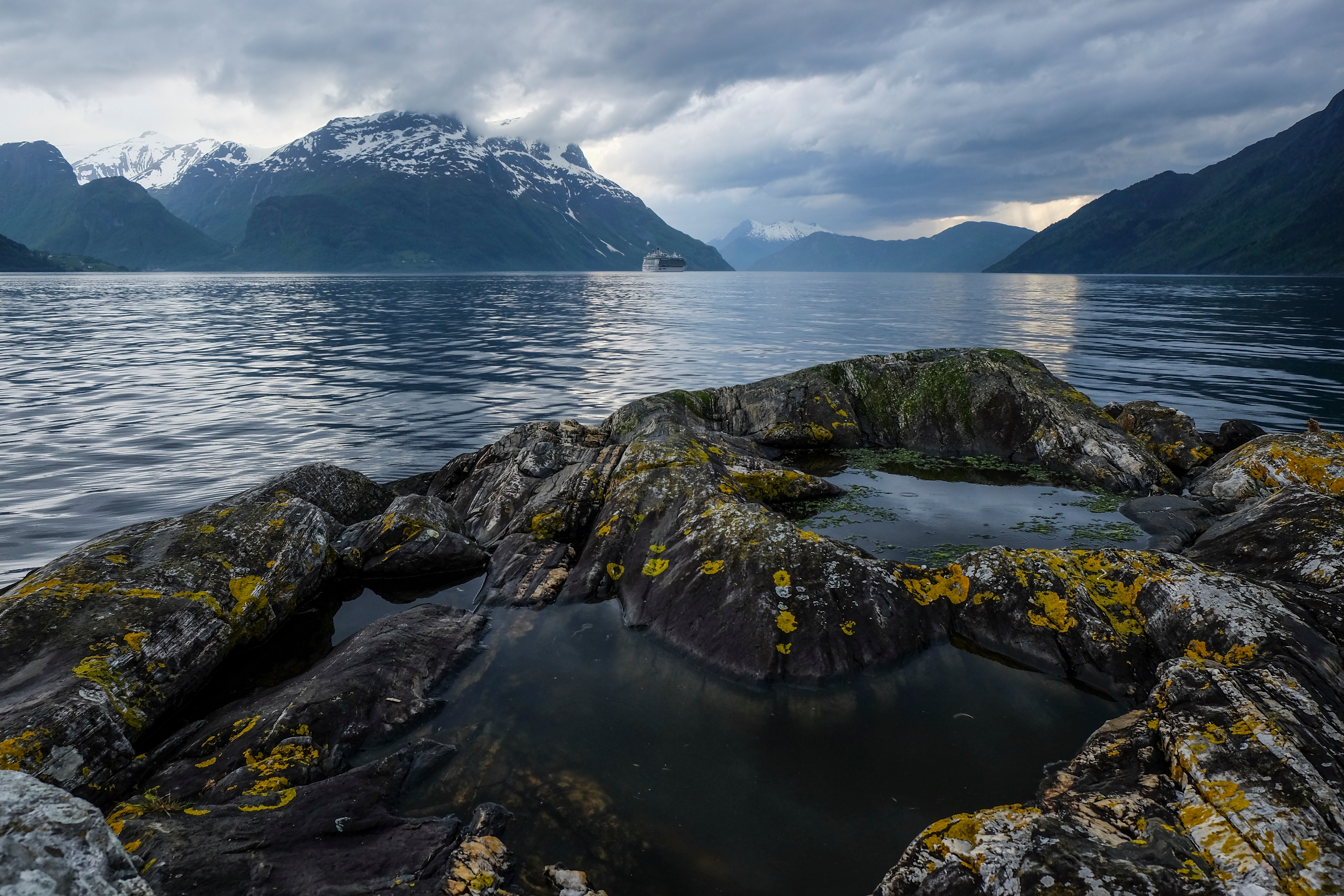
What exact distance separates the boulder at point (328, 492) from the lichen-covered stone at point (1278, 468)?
15.7 metres

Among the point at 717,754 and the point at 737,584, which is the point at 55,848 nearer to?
the point at 717,754

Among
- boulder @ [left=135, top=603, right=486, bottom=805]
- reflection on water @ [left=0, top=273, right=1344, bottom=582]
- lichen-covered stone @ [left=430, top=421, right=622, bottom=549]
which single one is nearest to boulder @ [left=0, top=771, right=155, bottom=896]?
boulder @ [left=135, top=603, right=486, bottom=805]

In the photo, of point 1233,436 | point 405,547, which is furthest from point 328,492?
point 1233,436

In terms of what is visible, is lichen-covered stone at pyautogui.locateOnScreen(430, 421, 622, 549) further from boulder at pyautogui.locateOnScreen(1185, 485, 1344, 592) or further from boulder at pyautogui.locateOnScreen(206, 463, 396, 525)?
boulder at pyautogui.locateOnScreen(1185, 485, 1344, 592)

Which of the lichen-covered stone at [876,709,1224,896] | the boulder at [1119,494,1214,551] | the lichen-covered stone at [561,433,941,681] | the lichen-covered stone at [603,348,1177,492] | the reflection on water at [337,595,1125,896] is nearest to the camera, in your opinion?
the lichen-covered stone at [876,709,1224,896]

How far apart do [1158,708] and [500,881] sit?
5.53 metres

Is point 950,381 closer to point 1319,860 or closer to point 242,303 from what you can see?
point 1319,860

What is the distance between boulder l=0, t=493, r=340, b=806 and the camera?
5559 millimetres

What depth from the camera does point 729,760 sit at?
590cm

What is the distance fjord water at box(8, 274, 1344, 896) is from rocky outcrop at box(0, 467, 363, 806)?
1233mm

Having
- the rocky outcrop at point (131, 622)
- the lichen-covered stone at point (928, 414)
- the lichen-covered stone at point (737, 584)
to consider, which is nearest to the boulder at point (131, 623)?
the rocky outcrop at point (131, 622)

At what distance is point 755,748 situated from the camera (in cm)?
601

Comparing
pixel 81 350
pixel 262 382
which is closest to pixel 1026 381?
pixel 262 382

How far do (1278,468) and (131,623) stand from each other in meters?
17.1
